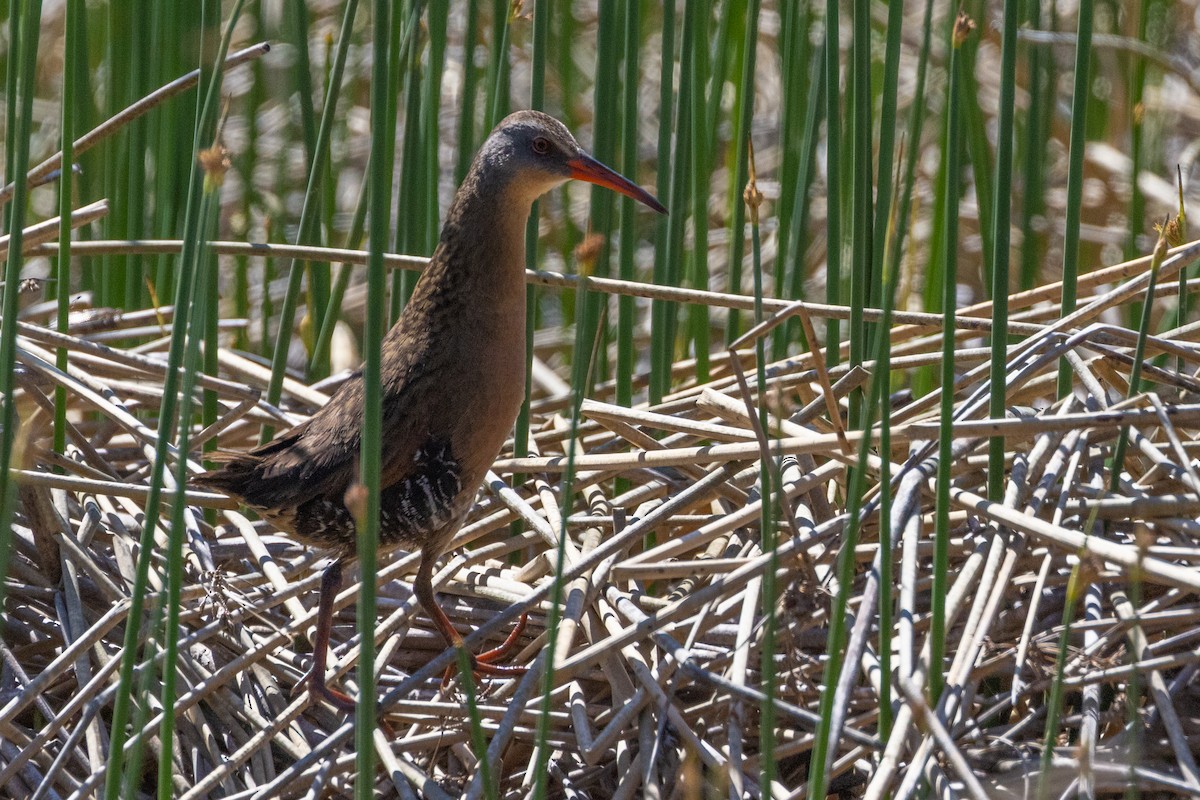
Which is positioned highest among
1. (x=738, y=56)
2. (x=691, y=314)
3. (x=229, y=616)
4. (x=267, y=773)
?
(x=738, y=56)

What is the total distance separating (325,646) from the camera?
2.70 metres

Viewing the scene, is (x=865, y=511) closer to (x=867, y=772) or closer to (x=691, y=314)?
(x=867, y=772)

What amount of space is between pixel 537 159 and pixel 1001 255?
113cm

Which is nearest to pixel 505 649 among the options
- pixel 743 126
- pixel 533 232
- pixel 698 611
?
pixel 698 611

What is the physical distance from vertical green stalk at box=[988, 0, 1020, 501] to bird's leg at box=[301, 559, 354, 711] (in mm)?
1323

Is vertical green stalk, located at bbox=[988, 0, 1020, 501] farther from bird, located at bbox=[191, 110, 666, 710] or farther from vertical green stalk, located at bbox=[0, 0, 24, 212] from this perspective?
vertical green stalk, located at bbox=[0, 0, 24, 212]

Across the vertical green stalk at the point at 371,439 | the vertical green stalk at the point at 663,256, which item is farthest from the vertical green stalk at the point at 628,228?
the vertical green stalk at the point at 371,439

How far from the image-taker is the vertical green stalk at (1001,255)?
2.23 m

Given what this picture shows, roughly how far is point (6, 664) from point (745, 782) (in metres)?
1.50

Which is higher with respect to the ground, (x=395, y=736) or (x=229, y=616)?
(x=229, y=616)

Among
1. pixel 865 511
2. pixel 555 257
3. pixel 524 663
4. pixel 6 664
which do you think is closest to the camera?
pixel 865 511

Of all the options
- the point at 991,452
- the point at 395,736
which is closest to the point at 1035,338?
the point at 991,452

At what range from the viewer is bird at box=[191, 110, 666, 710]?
9.17 feet

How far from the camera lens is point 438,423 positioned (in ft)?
9.20
